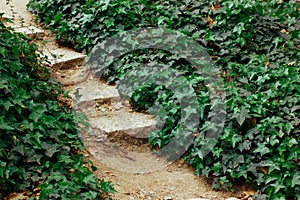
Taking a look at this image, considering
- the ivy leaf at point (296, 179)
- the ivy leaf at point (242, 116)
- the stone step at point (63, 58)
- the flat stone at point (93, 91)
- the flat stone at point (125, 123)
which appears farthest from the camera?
the stone step at point (63, 58)

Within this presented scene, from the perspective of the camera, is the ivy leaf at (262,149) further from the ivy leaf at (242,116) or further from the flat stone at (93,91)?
the flat stone at (93,91)

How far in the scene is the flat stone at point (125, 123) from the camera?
423 cm

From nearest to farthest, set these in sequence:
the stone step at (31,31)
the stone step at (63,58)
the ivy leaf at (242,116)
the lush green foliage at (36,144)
→ the lush green foliage at (36,144) < the ivy leaf at (242,116) < the stone step at (63,58) < the stone step at (31,31)

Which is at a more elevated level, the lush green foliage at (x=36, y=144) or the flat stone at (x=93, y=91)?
the lush green foliage at (x=36, y=144)

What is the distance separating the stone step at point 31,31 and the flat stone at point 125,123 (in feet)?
5.77

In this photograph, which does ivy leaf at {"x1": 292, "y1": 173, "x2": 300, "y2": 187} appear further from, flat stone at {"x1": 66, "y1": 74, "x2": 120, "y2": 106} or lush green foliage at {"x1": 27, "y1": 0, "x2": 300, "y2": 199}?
flat stone at {"x1": 66, "y1": 74, "x2": 120, "y2": 106}

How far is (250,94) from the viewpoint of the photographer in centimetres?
402

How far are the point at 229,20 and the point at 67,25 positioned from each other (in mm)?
2144

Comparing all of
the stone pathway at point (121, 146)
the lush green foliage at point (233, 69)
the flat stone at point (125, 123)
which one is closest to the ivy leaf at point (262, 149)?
the lush green foliage at point (233, 69)

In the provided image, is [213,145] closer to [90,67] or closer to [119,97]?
[119,97]

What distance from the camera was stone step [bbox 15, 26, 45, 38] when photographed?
5439 mm

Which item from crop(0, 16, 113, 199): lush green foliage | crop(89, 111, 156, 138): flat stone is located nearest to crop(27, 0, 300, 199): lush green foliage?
crop(89, 111, 156, 138): flat stone

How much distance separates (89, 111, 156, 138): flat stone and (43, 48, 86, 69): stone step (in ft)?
3.40

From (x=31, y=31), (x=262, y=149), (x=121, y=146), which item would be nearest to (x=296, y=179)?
(x=262, y=149)
